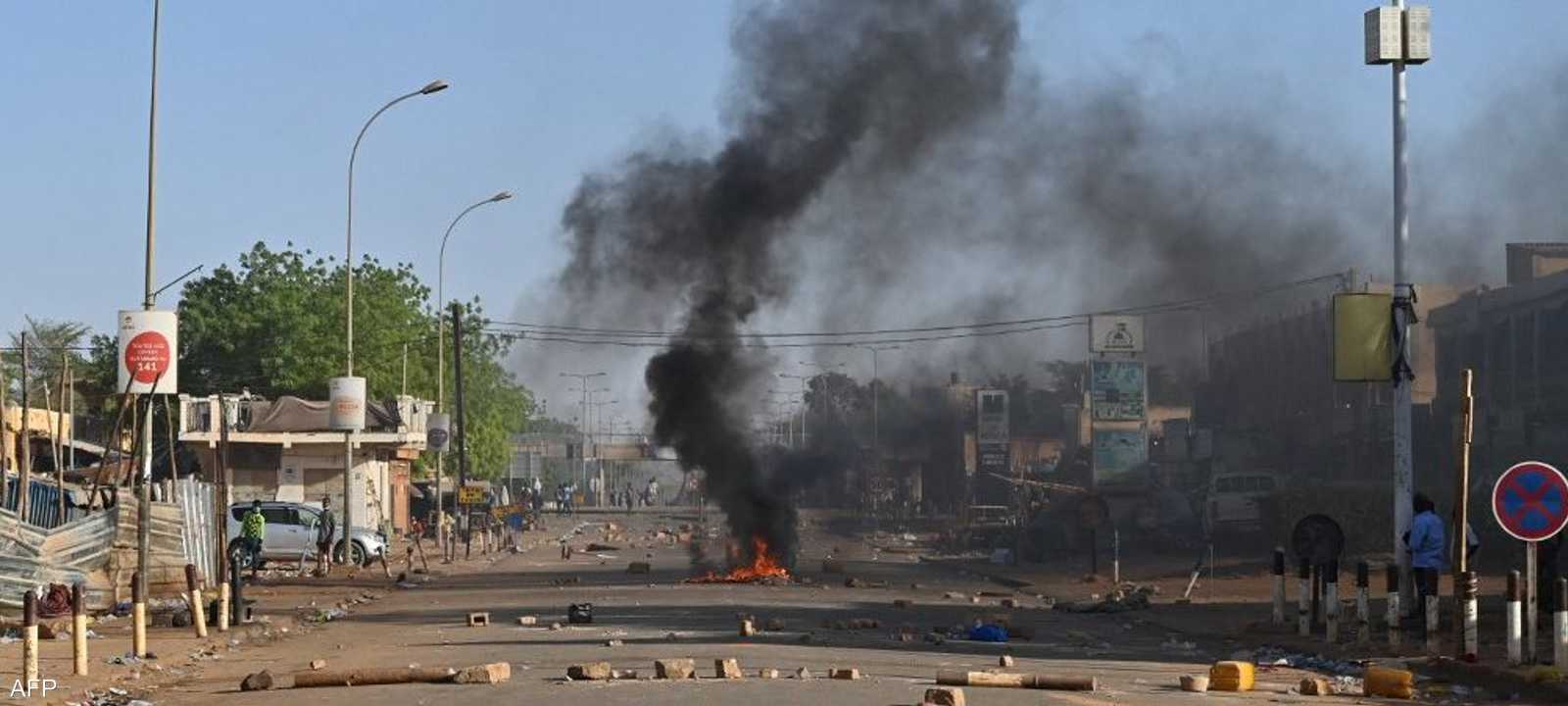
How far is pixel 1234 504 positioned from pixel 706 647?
3434cm

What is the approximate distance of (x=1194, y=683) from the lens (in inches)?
632

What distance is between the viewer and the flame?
1543 inches

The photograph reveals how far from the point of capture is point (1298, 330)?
2766 inches

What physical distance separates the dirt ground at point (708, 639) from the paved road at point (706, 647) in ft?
0.13

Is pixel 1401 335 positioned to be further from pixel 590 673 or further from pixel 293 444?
pixel 293 444

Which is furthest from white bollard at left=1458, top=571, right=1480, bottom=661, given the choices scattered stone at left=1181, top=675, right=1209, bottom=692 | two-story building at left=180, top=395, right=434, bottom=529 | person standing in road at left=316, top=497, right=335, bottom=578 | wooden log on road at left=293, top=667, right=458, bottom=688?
two-story building at left=180, top=395, right=434, bottom=529

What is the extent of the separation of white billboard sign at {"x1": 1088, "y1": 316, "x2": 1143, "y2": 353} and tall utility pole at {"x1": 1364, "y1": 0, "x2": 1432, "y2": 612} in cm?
3235

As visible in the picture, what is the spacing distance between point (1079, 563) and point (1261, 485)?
25.3 ft

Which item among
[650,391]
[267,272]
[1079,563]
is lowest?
[1079,563]

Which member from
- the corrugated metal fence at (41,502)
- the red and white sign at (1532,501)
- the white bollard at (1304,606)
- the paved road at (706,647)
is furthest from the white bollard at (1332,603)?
the corrugated metal fence at (41,502)

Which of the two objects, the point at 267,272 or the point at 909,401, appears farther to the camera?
the point at 909,401

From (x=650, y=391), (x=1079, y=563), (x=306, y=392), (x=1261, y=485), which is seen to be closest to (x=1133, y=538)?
(x=1261, y=485)

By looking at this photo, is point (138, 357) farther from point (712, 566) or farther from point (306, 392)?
point (306, 392)


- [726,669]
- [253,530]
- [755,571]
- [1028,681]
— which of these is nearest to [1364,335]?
[1028,681]
